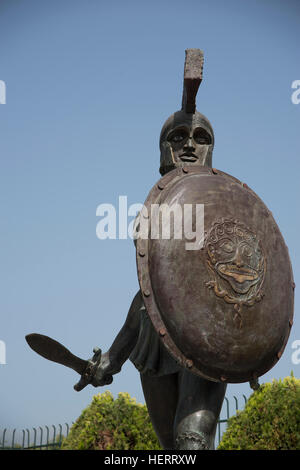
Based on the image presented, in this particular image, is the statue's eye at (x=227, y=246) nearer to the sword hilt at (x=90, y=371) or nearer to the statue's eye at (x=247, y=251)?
the statue's eye at (x=247, y=251)

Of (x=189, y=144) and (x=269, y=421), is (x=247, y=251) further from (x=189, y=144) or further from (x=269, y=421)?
(x=269, y=421)

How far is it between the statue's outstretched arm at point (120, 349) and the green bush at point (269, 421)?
237cm

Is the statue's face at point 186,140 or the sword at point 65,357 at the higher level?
the statue's face at point 186,140

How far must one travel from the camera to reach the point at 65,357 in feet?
10.8

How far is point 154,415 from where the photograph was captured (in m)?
3.42

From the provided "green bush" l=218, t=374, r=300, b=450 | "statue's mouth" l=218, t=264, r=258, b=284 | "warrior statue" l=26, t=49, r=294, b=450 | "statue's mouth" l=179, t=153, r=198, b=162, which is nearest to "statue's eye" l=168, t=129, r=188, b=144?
"statue's mouth" l=179, t=153, r=198, b=162

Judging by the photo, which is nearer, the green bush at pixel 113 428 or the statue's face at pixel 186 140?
the statue's face at pixel 186 140

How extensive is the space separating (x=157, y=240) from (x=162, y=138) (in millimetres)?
996

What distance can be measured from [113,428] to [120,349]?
379 cm

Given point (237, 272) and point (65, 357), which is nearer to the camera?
point (237, 272)

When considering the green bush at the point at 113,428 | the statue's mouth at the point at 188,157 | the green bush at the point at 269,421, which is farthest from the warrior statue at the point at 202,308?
the green bush at the point at 113,428

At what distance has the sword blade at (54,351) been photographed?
3134mm

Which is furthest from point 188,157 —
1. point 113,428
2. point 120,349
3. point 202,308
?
point 113,428
